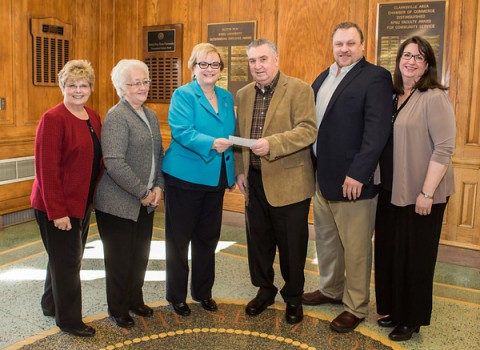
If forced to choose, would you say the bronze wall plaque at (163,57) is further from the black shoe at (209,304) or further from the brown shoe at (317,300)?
the brown shoe at (317,300)

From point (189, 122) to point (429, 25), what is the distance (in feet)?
8.49

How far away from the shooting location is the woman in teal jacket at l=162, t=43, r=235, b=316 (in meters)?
2.84

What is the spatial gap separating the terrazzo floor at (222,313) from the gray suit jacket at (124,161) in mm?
742

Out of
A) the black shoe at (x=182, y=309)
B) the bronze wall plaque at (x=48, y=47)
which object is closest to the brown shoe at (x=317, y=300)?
the black shoe at (x=182, y=309)

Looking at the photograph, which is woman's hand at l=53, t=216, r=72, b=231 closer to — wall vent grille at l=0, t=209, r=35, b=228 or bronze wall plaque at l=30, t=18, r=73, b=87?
wall vent grille at l=0, t=209, r=35, b=228

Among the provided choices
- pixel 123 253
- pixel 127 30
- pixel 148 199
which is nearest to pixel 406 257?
pixel 148 199

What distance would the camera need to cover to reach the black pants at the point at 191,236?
9.80 ft

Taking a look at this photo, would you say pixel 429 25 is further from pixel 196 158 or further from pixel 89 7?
pixel 89 7

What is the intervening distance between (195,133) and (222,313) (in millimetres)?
1182

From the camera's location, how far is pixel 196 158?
9.51 feet

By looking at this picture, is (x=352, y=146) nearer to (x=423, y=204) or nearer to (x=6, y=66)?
(x=423, y=204)

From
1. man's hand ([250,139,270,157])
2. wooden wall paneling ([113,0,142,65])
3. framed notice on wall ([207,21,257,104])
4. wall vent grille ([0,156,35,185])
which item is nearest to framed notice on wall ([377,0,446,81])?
framed notice on wall ([207,21,257,104])

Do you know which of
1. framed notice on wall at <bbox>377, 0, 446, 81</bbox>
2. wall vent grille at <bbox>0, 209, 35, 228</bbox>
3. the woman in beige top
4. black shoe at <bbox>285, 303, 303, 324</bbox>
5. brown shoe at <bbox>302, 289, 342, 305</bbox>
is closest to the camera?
the woman in beige top

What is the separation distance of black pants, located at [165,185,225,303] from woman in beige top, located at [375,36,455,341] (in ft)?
3.36
